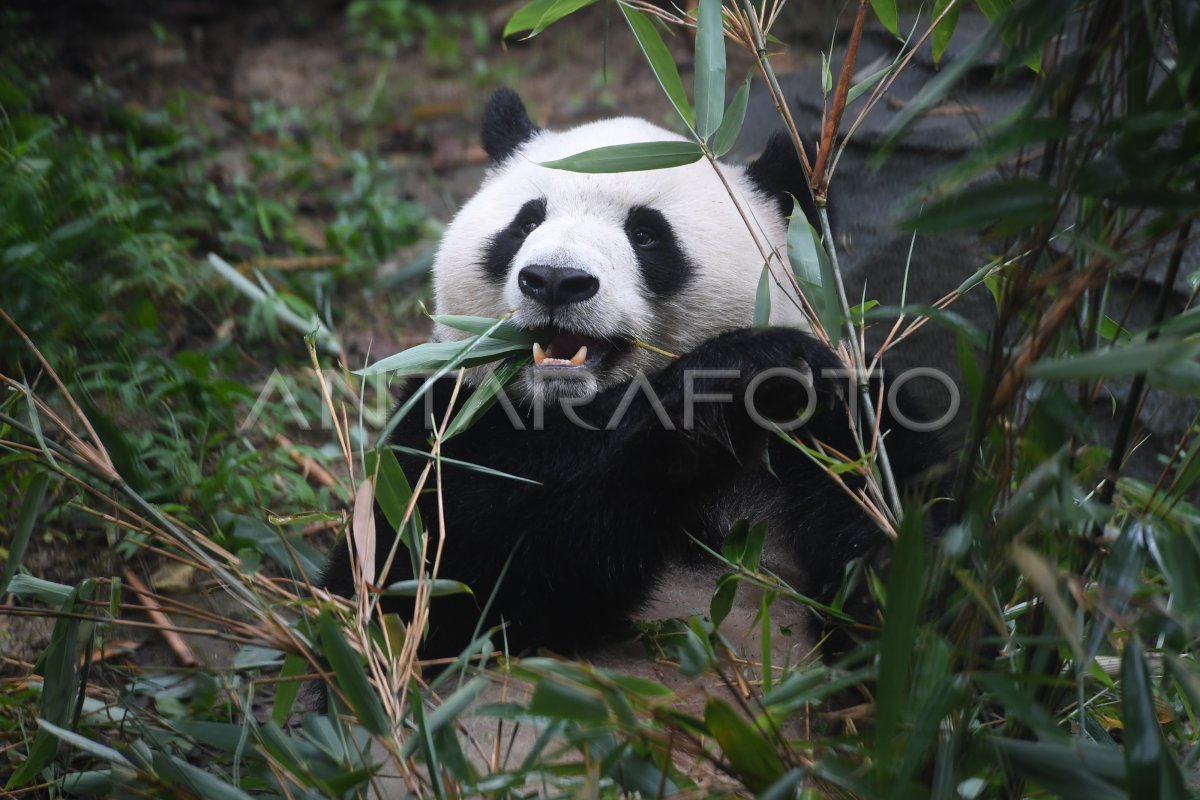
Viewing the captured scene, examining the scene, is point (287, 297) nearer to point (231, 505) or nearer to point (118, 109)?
point (231, 505)

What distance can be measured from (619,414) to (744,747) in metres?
0.94

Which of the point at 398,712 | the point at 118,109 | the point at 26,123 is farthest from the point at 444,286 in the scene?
the point at 118,109

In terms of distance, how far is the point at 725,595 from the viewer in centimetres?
204

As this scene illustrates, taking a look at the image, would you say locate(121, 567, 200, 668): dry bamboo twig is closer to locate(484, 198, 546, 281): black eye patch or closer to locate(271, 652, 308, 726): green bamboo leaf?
locate(271, 652, 308, 726): green bamboo leaf

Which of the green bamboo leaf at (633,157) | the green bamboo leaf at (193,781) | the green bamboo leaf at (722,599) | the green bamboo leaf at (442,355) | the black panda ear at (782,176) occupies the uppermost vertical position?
the green bamboo leaf at (633,157)

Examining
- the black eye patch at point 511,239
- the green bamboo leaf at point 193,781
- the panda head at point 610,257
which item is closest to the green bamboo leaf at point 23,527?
the green bamboo leaf at point 193,781

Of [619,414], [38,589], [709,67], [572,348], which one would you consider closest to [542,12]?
[709,67]

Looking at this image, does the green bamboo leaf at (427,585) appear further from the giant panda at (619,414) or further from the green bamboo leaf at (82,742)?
the green bamboo leaf at (82,742)

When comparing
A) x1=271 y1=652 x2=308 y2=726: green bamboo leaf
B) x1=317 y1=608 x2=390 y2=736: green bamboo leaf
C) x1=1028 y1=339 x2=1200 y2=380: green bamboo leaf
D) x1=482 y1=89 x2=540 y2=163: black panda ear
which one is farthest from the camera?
x1=482 y1=89 x2=540 y2=163: black panda ear

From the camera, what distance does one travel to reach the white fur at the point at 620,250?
247 centimetres

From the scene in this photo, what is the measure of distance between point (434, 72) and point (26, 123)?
296 centimetres

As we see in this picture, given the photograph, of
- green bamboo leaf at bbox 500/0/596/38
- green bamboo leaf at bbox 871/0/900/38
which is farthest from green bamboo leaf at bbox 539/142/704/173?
green bamboo leaf at bbox 871/0/900/38

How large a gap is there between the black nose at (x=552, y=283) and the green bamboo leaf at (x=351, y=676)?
0.95 m

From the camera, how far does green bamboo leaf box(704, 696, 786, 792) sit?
1491mm
